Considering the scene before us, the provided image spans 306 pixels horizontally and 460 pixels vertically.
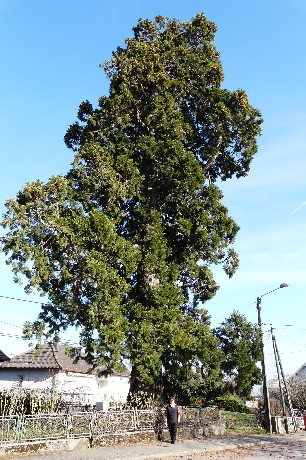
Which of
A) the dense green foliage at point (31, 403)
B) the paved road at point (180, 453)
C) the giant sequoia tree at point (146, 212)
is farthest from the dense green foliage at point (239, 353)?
the dense green foliage at point (31, 403)

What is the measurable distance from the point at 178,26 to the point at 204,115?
5.25 m

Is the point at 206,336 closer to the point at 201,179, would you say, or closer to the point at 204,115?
the point at 201,179

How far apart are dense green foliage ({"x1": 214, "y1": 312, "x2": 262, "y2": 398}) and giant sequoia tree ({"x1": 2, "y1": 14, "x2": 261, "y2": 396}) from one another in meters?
1.34

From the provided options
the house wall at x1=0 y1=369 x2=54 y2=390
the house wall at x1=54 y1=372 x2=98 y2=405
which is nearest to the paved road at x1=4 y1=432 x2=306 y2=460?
the house wall at x1=54 y1=372 x2=98 y2=405

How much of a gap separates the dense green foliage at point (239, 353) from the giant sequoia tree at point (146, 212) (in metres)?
1.34

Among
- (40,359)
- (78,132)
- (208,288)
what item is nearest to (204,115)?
(78,132)

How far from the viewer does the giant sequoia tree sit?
1545cm

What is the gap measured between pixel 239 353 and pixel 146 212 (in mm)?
7729

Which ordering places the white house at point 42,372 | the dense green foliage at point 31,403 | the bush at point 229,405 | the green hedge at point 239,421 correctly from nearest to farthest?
1. the dense green foliage at point 31,403
2. the green hedge at point 239,421
3. the bush at point 229,405
4. the white house at point 42,372

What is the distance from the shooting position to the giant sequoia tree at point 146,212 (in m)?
15.4

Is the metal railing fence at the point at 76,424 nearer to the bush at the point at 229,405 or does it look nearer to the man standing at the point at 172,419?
the man standing at the point at 172,419

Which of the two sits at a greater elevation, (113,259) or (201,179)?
(201,179)

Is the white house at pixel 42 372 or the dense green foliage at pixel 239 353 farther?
the white house at pixel 42 372

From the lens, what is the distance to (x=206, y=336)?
57.7ft
